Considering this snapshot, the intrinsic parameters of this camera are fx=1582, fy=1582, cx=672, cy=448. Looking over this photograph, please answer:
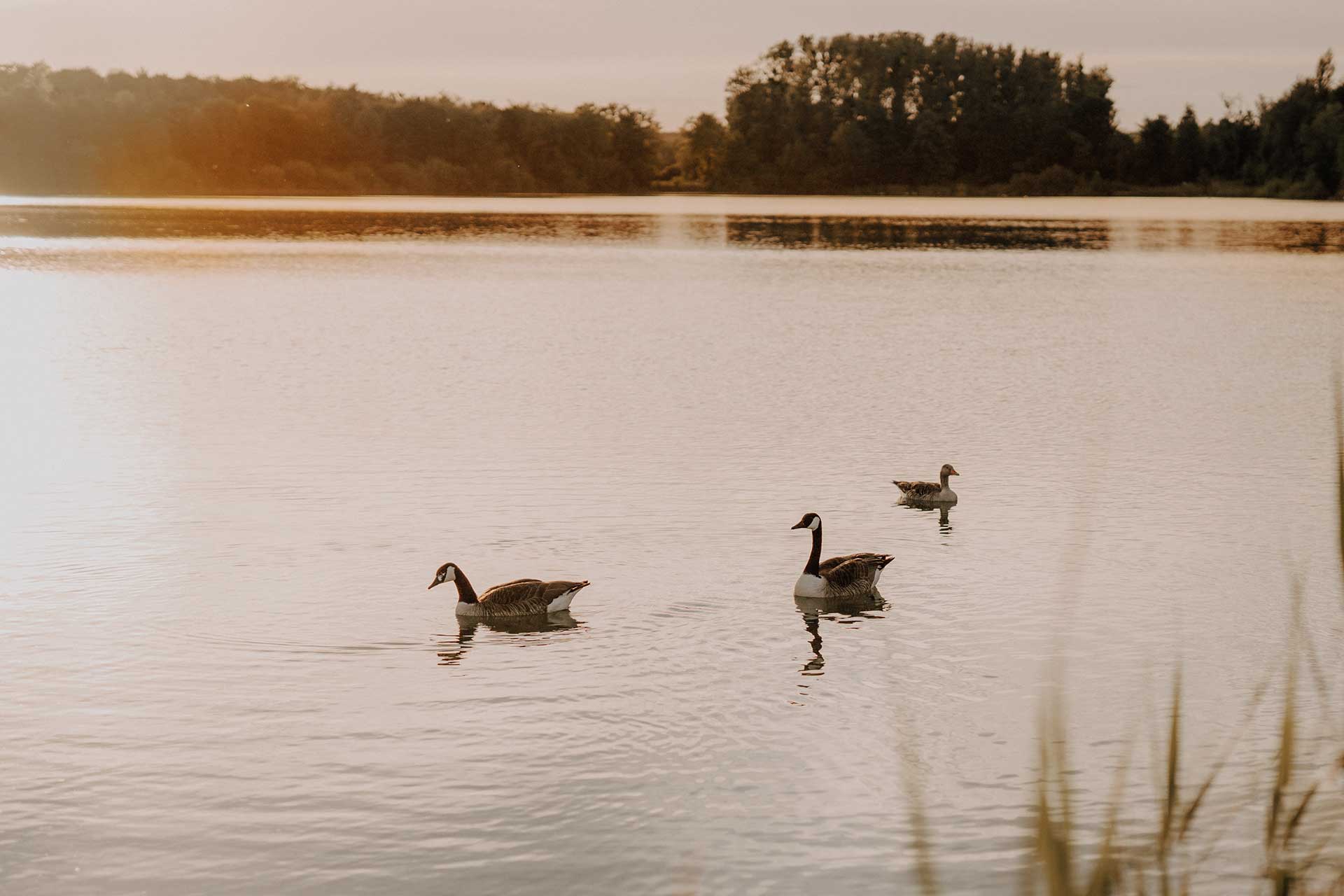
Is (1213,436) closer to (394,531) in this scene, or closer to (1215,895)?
(394,531)

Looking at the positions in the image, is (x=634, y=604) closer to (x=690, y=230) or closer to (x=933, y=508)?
(x=933, y=508)

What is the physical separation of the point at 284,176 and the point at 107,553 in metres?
153

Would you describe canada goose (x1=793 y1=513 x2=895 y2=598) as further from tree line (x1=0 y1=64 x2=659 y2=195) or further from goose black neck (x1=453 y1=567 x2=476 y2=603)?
tree line (x1=0 y1=64 x2=659 y2=195)

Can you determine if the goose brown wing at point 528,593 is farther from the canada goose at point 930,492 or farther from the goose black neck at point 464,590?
the canada goose at point 930,492

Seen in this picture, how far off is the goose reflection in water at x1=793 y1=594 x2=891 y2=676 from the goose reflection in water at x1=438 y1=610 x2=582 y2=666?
1.91m

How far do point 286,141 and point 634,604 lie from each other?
153102 mm

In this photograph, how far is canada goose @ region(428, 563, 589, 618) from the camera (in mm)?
12664

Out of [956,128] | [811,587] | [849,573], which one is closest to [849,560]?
[849,573]

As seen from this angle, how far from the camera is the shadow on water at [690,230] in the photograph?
79.5m

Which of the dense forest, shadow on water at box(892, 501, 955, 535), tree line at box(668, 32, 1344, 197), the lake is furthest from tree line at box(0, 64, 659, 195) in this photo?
shadow on water at box(892, 501, 955, 535)

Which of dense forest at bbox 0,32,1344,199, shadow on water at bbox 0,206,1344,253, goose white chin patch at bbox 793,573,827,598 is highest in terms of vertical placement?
dense forest at bbox 0,32,1344,199

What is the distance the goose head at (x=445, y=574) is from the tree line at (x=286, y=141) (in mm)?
143637

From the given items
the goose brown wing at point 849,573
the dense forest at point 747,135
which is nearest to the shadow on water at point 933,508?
the goose brown wing at point 849,573

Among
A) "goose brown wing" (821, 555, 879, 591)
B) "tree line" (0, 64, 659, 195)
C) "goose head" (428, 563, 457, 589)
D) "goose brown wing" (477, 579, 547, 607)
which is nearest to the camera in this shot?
"goose brown wing" (477, 579, 547, 607)
